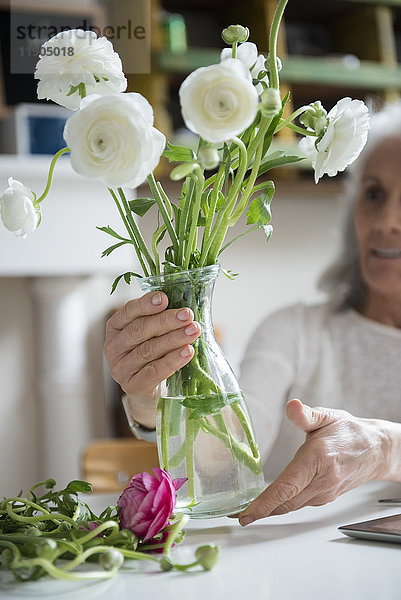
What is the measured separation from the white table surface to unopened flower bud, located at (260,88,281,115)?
35 centimetres

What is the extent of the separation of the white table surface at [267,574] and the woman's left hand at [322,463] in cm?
3

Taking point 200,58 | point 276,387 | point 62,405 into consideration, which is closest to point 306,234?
point 200,58

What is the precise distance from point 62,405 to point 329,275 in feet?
3.13

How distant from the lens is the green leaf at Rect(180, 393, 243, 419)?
66 cm

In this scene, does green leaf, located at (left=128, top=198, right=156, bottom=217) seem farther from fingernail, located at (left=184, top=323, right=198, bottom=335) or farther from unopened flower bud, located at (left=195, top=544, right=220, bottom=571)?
unopened flower bud, located at (left=195, top=544, right=220, bottom=571)

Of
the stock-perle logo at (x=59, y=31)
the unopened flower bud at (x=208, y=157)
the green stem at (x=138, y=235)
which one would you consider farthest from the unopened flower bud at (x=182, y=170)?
the stock-perle logo at (x=59, y=31)

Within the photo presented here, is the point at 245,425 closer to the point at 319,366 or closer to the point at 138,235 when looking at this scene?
the point at 138,235

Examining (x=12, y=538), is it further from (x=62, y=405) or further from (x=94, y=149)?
(x=62, y=405)

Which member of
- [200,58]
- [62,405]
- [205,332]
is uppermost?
[200,58]

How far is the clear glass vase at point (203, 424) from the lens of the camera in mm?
658

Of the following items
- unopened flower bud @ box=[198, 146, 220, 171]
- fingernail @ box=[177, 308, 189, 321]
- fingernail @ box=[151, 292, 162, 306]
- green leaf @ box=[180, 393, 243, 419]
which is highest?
unopened flower bud @ box=[198, 146, 220, 171]

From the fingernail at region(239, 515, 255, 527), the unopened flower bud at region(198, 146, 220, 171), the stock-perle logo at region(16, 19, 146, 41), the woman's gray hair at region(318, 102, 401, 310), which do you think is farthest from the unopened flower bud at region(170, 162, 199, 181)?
the stock-perle logo at region(16, 19, 146, 41)

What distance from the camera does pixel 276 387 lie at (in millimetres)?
1332

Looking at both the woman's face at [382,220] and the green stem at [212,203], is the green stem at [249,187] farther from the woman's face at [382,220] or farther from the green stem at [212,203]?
the woman's face at [382,220]
